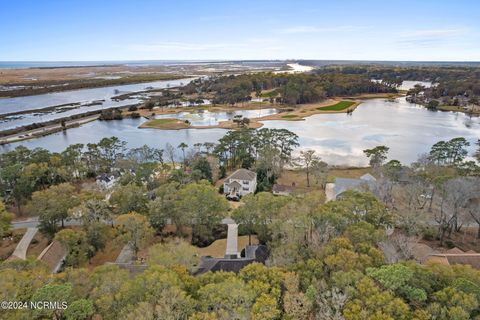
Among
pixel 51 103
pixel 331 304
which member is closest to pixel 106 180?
pixel 331 304

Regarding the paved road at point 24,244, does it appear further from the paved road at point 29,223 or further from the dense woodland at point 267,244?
the dense woodland at point 267,244

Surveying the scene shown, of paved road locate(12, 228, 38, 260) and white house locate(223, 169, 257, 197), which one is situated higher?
white house locate(223, 169, 257, 197)

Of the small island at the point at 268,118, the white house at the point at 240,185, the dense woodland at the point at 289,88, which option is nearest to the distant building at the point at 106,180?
the white house at the point at 240,185

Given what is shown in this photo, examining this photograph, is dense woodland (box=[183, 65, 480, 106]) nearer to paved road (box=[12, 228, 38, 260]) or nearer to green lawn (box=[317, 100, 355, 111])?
green lawn (box=[317, 100, 355, 111])

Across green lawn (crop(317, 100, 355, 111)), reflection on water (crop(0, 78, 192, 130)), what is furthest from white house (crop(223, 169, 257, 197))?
reflection on water (crop(0, 78, 192, 130))

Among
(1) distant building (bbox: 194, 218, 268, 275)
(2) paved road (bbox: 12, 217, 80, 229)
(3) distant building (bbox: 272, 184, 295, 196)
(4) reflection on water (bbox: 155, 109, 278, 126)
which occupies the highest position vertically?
(4) reflection on water (bbox: 155, 109, 278, 126)

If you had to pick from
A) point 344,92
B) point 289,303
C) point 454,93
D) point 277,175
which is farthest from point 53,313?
point 454,93

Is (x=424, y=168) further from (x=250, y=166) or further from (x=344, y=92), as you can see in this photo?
(x=344, y=92)
